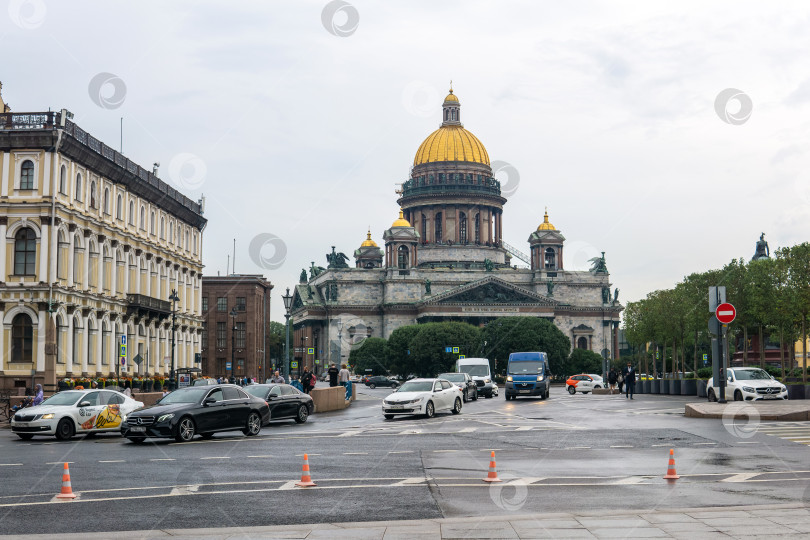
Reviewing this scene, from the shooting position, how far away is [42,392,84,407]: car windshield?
28.6 meters

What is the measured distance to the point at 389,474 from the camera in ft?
58.2

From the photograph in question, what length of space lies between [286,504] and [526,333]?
4262 inches

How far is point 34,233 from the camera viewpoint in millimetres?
52781

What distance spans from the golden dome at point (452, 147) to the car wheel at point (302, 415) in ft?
414

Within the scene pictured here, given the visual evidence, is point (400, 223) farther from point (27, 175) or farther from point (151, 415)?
point (151, 415)

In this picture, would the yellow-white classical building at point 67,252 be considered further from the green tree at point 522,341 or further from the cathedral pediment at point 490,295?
the cathedral pediment at point 490,295

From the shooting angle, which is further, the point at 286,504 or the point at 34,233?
the point at 34,233

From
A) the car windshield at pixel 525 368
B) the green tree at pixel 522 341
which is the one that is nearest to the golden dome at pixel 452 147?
the green tree at pixel 522 341

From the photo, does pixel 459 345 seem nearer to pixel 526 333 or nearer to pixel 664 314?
pixel 526 333

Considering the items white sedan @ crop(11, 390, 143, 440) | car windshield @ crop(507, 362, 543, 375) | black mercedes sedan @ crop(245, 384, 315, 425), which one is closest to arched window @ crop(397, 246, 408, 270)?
car windshield @ crop(507, 362, 543, 375)

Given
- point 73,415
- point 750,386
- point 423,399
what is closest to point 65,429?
point 73,415

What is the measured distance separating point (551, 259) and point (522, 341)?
120 feet

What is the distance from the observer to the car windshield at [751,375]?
40.3 m

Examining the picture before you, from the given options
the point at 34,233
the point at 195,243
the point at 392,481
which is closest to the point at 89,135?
the point at 34,233
